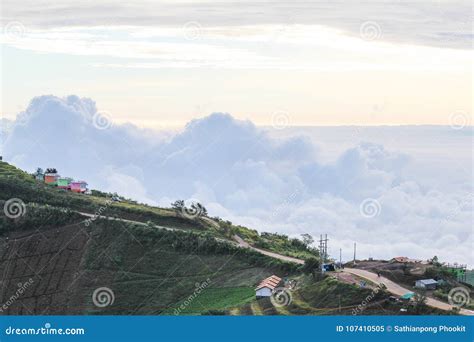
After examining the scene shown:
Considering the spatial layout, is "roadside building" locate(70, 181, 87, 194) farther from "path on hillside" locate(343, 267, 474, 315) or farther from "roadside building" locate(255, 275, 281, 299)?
"path on hillside" locate(343, 267, 474, 315)

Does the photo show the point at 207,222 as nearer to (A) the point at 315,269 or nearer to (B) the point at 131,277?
(B) the point at 131,277

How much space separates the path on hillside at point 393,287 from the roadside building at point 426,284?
3.58 feet

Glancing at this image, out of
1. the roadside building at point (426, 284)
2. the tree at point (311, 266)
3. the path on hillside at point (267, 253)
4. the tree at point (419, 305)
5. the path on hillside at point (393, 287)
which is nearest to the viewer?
the tree at point (419, 305)

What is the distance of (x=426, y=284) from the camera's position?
7550 cm

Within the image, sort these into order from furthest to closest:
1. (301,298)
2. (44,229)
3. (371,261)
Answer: (44,229)
(371,261)
(301,298)

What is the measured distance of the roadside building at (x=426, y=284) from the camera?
75.4 metres

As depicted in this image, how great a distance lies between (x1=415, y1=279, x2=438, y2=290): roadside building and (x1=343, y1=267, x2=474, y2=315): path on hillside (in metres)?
1.09

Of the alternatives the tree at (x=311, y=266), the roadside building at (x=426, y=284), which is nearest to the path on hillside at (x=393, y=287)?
the roadside building at (x=426, y=284)

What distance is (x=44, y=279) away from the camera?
93875mm

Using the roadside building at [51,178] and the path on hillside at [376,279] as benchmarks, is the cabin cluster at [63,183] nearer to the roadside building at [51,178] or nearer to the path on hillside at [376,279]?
the roadside building at [51,178]

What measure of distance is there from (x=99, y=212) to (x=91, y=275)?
1005 cm

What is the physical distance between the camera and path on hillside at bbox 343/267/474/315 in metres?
69.7

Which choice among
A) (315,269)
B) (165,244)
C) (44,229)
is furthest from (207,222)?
(315,269)

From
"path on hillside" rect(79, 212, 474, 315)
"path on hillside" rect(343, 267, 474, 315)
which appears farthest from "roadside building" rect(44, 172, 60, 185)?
"path on hillside" rect(343, 267, 474, 315)
